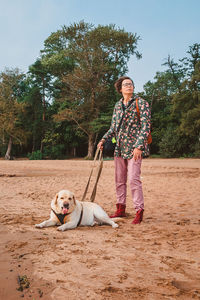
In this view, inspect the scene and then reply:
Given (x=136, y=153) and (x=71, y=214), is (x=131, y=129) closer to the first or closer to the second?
(x=136, y=153)

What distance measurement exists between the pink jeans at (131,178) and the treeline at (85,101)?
2333 centimetres

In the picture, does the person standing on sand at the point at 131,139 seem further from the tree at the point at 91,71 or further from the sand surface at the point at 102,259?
the tree at the point at 91,71

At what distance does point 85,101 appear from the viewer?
3038cm

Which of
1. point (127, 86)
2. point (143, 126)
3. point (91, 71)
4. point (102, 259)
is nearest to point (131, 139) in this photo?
point (143, 126)

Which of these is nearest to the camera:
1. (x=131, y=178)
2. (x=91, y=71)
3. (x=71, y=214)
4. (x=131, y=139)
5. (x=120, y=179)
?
(x=71, y=214)

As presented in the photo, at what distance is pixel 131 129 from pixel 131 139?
16cm

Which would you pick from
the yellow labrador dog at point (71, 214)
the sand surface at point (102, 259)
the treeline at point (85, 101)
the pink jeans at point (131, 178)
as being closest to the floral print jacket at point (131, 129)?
the pink jeans at point (131, 178)

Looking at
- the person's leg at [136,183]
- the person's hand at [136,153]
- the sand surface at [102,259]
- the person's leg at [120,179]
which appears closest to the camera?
the sand surface at [102,259]

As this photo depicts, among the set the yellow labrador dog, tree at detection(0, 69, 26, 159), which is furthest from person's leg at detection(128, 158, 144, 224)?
tree at detection(0, 69, 26, 159)

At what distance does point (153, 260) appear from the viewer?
9.21ft

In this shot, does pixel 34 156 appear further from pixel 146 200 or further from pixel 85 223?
pixel 85 223

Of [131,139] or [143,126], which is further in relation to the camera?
[131,139]

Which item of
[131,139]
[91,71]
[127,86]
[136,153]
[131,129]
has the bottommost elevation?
[136,153]

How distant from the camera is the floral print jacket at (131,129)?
13.8ft
